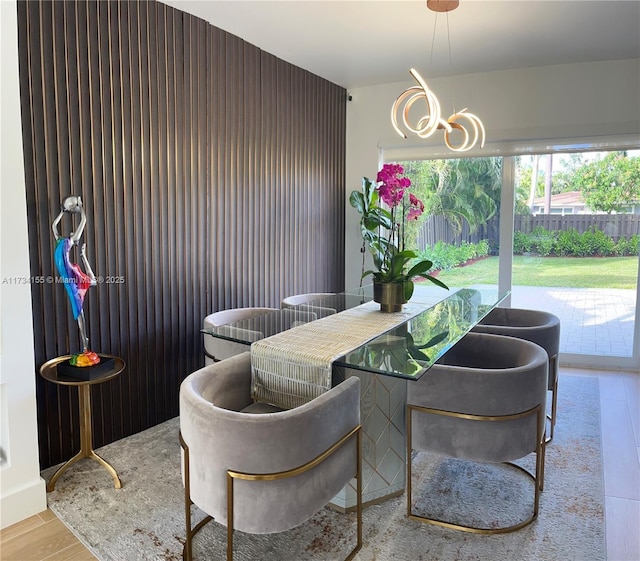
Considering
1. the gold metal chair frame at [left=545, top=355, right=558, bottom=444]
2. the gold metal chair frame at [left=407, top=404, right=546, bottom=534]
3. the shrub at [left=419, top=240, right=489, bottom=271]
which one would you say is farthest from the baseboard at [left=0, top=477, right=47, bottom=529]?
the shrub at [left=419, top=240, right=489, bottom=271]

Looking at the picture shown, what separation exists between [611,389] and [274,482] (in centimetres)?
335

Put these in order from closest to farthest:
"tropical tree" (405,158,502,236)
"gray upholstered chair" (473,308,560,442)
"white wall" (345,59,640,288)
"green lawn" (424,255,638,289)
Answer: "gray upholstered chair" (473,308,560,442), "white wall" (345,59,640,288), "green lawn" (424,255,638,289), "tropical tree" (405,158,502,236)

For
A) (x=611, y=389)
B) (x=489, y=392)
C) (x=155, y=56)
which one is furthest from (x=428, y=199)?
(x=489, y=392)

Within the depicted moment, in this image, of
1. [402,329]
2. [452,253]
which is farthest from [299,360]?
[452,253]

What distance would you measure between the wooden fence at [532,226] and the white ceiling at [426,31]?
4.34 feet

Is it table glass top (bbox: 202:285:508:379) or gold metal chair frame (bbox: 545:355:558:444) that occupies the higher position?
table glass top (bbox: 202:285:508:379)

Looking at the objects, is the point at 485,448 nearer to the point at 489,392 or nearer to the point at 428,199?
the point at 489,392

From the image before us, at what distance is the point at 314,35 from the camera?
3.69 meters

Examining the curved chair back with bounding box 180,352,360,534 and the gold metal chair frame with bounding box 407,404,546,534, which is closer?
the curved chair back with bounding box 180,352,360,534

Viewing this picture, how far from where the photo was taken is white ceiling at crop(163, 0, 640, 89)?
3.17m

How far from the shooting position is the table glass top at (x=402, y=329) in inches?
75.9

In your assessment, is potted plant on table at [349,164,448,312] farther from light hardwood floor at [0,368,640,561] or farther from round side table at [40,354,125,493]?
round side table at [40,354,125,493]

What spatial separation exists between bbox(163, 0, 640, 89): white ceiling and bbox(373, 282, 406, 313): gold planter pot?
176 centimetres

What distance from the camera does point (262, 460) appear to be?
5.23 ft
